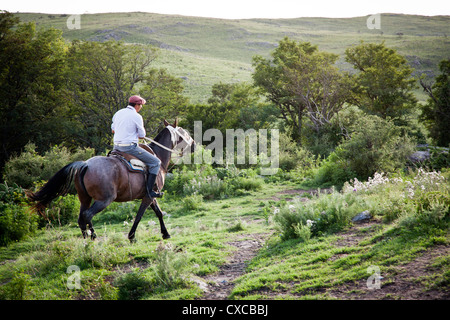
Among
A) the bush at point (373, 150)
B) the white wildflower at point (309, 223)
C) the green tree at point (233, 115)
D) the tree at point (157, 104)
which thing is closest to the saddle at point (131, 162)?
the white wildflower at point (309, 223)

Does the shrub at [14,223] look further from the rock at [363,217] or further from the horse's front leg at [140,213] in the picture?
the rock at [363,217]

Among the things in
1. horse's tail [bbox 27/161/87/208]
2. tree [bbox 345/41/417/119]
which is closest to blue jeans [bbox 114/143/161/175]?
horse's tail [bbox 27/161/87/208]

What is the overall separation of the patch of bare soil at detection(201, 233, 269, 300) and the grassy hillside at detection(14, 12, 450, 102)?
42242mm

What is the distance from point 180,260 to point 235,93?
28.8 metres

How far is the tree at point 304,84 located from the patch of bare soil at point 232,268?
18.0 meters

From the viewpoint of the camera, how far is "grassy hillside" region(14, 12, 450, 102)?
67250 millimetres

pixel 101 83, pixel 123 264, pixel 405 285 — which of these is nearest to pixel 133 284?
pixel 123 264

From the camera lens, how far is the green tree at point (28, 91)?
76.2 ft

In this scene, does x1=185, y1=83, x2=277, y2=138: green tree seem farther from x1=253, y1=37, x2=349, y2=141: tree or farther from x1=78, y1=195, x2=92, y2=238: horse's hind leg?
x1=78, y1=195, x2=92, y2=238: horse's hind leg

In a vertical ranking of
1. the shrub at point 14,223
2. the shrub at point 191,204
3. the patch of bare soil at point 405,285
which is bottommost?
the shrub at point 191,204

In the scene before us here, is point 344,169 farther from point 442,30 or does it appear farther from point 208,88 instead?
point 442,30

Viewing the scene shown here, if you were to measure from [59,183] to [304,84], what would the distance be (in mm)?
23017

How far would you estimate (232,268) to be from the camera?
6523 mm

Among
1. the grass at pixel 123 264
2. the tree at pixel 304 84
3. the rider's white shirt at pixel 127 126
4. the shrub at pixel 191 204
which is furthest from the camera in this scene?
the tree at pixel 304 84
